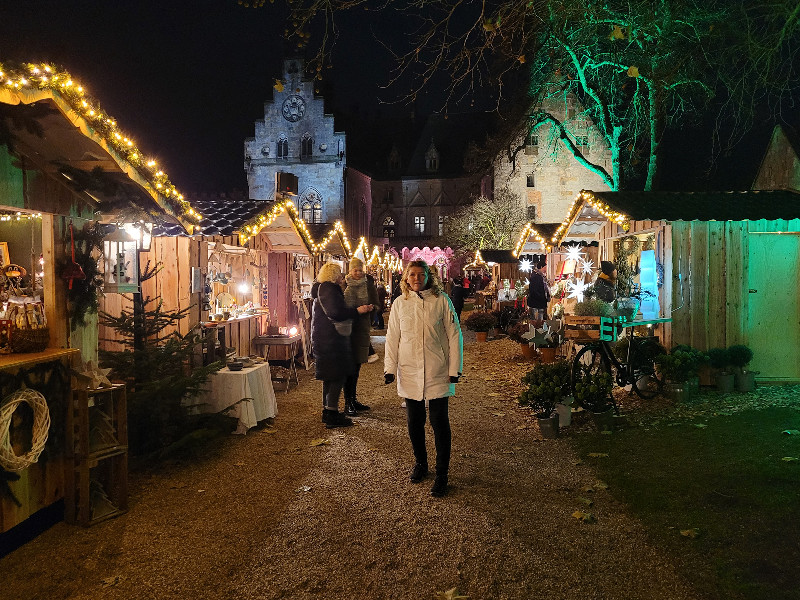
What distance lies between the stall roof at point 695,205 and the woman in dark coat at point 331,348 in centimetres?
532

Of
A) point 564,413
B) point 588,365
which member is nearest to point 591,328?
point 588,365

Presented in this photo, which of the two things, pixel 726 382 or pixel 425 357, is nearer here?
pixel 425 357

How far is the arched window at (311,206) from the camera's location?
1799 inches

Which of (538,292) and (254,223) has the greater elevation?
(254,223)

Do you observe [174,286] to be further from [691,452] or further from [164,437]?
[691,452]

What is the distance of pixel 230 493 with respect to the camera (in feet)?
17.3

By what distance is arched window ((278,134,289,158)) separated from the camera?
148ft

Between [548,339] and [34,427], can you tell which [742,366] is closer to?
[548,339]

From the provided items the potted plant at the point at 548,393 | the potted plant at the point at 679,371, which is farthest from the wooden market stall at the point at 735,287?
the potted plant at the point at 548,393

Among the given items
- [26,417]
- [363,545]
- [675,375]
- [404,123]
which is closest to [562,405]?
[675,375]

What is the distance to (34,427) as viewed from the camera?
14.1ft

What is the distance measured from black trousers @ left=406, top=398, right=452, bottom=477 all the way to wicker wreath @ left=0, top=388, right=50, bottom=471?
277 cm

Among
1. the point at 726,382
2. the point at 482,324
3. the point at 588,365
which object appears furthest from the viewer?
the point at 482,324

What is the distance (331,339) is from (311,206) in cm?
3959
